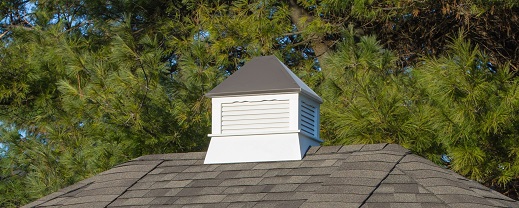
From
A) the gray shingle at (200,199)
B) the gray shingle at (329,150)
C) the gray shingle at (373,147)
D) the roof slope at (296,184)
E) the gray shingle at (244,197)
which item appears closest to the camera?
the roof slope at (296,184)

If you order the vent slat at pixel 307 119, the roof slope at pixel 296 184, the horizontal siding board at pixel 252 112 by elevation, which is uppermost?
the horizontal siding board at pixel 252 112

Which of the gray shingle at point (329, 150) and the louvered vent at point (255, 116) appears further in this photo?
the louvered vent at point (255, 116)

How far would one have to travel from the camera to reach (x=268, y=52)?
521 inches

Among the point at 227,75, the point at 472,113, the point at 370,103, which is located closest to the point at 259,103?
the point at 370,103

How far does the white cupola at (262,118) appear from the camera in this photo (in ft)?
27.3

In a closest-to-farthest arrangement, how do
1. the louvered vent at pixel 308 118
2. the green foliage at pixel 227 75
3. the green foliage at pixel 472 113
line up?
the louvered vent at pixel 308 118 < the green foliage at pixel 472 113 < the green foliage at pixel 227 75

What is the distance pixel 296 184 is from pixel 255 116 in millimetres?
1218

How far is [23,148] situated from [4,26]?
10.4 feet

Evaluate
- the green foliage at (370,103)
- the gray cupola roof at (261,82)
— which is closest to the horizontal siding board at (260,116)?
the gray cupola roof at (261,82)

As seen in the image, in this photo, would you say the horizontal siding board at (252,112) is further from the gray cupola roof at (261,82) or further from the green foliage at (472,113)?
the green foliage at (472,113)

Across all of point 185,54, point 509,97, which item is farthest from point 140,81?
point 509,97

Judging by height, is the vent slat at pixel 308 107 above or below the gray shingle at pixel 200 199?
above

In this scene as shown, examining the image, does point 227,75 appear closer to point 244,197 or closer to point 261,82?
point 261,82

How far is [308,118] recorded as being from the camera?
8.83 meters
